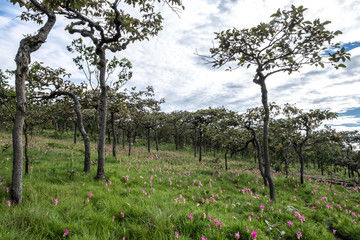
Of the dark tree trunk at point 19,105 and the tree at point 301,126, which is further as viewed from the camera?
the tree at point 301,126

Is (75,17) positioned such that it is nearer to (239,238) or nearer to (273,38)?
(273,38)

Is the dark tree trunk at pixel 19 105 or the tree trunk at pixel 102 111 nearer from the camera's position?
the dark tree trunk at pixel 19 105

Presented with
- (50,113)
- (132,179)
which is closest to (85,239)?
(132,179)

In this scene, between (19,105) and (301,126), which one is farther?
(301,126)

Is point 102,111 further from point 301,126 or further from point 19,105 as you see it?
point 301,126

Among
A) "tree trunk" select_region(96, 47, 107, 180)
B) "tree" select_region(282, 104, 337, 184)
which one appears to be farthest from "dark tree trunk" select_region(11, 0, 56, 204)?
"tree" select_region(282, 104, 337, 184)

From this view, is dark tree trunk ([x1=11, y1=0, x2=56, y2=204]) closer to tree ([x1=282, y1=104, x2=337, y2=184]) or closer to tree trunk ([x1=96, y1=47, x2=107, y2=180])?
tree trunk ([x1=96, y1=47, x2=107, y2=180])

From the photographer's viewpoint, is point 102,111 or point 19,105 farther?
point 102,111

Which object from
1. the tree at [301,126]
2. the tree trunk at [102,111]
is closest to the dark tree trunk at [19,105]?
the tree trunk at [102,111]

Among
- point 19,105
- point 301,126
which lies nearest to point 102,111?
point 19,105

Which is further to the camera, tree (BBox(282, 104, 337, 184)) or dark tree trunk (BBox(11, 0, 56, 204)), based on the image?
tree (BBox(282, 104, 337, 184))

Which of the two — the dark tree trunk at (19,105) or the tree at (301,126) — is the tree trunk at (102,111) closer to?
the dark tree trunk at (19,105)

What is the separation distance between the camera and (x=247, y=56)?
6102 mm

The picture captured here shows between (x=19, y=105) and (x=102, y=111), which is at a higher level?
(x=102, y=111)
